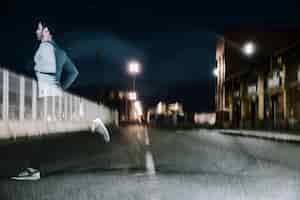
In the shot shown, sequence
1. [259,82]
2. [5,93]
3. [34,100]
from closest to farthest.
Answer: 1. [5,93]
2. [34,100]
3. [259,82]

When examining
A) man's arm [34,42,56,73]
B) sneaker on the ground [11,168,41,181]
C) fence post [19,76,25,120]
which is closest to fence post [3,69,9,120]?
fence post [19,76,25,120]

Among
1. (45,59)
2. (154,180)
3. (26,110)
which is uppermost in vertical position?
(45,59)

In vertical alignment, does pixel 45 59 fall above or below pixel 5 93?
below

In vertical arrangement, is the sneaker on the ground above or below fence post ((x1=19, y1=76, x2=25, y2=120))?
below

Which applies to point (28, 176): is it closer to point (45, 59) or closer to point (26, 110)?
point (45, 59)

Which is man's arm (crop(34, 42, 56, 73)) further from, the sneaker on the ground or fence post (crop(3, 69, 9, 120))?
fence post (crop(3, 69, 9, 120))

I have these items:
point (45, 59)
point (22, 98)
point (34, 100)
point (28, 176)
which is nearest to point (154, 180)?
point (28, 176)

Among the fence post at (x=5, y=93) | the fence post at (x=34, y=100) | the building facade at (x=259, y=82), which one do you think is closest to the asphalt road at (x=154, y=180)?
the fence post at (x=5, y=93)

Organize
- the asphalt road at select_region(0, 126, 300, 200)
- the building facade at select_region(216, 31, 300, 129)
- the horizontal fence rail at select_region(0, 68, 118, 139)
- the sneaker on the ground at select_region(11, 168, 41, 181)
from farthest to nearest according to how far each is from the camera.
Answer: the building facade at select_region(216, 31, 300, 129)
the horizontal fence rail at select_region(0, 68, 118, 139)
the sneaker on the ground at select_region(11, 168, 41, 181)
the asphalt road at select_region(0, 126, 300, 200)

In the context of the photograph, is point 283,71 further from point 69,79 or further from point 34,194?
point 34,194

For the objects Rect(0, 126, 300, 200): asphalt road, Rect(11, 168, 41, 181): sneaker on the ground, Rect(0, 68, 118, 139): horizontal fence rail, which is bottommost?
Rect(0, 126, 300, 200): asphalt road

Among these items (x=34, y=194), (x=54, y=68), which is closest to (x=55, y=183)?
(x=34, y=194)

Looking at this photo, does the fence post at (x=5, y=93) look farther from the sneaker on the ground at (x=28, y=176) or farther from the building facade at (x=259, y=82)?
the building facade at (x=259, y=82)

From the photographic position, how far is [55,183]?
32.2 ft
